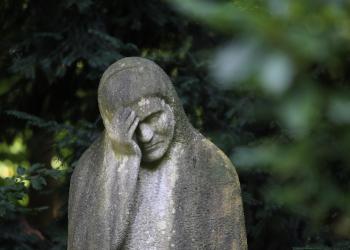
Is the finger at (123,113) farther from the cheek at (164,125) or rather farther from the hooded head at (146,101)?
the cheek at (164,125)

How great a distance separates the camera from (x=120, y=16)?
283 inches

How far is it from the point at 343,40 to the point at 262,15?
0.39ft

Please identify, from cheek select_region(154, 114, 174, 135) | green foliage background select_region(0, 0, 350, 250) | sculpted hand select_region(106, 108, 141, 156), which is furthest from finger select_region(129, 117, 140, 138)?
green foliage background select_region(0, 0, 350, 250)

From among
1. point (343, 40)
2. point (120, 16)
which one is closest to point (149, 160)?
point (343, 40)

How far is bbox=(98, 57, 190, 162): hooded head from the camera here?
3441 millimetres

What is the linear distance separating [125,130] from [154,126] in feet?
0.53

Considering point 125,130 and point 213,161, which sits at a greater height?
point 125,130

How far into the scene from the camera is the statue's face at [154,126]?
3434 millimetres

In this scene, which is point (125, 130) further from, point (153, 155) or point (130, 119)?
point (153, 155)

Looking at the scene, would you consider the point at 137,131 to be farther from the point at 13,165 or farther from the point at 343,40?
the point at 13,165

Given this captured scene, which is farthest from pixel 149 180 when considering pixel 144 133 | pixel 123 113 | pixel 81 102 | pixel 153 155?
pixel 81 102

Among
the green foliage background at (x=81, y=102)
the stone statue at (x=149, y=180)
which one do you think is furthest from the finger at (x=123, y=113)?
the green foliage background at (x=81, y=102)

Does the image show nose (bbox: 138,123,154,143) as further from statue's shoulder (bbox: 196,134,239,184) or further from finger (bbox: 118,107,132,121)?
statue's shoulder (bbox: 196,134,239,184)

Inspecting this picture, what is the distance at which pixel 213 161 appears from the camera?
3.67 meters
